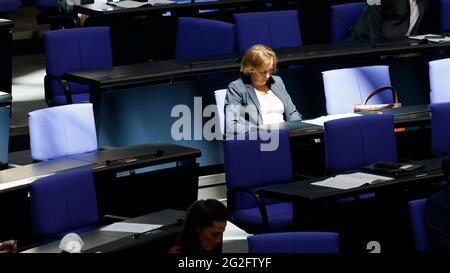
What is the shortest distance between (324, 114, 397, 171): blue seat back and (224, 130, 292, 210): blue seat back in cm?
30

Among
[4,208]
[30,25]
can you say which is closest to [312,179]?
[4,208]

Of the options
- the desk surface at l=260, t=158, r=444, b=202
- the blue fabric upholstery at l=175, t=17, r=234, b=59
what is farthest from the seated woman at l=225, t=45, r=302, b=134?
the blue fabric upholstery at l=175, t=17, r=234, b=59

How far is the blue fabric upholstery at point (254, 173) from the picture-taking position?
285 inches

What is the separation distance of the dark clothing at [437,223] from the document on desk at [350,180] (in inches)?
29.9

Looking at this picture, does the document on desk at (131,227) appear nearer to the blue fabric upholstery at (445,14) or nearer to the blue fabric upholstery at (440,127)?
the blue fabric upholstery at (440,127)

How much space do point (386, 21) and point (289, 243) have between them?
537cm

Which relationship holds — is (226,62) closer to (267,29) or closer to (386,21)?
(267,29)

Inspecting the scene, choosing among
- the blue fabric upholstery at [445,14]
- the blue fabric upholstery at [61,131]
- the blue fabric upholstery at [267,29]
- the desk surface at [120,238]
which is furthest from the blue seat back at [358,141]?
the blue fabric upholstery at [445,14]

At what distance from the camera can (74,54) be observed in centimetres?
951

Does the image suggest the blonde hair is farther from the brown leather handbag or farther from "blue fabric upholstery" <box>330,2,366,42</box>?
"blue fabric upholstery" <box>330,2,366,42</box>

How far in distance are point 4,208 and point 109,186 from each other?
78 centimetres

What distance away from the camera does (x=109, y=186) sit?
24.6 feet

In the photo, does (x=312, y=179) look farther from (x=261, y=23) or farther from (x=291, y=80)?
(x=261, y=23)

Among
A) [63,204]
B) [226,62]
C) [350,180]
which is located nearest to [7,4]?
[226,62]
